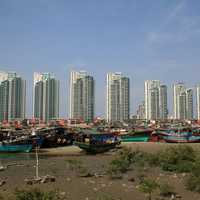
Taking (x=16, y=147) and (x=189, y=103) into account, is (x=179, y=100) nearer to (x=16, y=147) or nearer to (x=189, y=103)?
(x=189, y=103)

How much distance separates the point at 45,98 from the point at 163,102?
50482 mm

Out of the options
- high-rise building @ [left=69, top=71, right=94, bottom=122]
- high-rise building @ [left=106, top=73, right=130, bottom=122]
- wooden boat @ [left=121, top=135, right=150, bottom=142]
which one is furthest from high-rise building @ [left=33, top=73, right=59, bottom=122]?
wooden boat @ [left=121, top=135, right=150, bottom=142]

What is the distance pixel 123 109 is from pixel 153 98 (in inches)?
658

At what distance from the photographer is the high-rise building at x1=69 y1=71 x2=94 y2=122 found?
12119 centimetres

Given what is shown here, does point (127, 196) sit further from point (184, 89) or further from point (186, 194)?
point (184, 89)

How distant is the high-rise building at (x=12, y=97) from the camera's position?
114 m

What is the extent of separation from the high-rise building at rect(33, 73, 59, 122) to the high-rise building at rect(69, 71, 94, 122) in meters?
7.88

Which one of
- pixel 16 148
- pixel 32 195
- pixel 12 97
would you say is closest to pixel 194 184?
pixel 32 195

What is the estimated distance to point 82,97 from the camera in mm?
121688

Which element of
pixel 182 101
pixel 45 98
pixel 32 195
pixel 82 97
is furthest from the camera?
pixel 182 101

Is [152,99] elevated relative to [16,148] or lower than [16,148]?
elevated

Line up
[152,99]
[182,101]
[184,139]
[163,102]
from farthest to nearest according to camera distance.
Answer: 1. [182,101]
2. [163,102]
3. [152,99]
4. [184,139]

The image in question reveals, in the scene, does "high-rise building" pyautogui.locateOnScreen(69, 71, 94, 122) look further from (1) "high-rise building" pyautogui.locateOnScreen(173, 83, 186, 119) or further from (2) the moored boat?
(2) the moored boat

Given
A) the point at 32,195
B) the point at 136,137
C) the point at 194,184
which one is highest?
the point at 32,195
